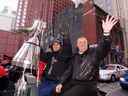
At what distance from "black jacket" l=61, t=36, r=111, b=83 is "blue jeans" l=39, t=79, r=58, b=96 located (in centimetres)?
62

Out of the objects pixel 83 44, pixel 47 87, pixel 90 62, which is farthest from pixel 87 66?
pixel 47 87

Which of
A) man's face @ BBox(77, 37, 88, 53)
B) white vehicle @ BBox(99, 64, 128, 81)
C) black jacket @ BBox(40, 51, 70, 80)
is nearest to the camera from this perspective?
man's face @ BBox(77, 37, 88, 53)

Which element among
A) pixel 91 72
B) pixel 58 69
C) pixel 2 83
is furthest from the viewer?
pixel 2 83

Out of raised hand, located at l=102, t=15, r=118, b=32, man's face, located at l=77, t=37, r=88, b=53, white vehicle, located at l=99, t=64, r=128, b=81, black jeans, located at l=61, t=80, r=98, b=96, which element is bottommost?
white vehicle, located at l=99, t=64, r=128, b=81

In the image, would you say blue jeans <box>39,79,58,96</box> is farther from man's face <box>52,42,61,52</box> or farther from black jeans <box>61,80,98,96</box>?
black jeans <box>61,80,98,96</box>

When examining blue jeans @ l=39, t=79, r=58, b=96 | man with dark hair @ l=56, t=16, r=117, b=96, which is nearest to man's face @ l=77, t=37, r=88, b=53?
man with dark hair @ l=56, t=16, r=117, b=96

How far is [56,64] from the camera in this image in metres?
3.96

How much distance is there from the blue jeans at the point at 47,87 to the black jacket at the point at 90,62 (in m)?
0.62

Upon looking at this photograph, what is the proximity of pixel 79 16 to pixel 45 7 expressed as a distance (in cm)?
235

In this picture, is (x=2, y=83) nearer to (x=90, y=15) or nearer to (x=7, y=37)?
(x=90, y=15)

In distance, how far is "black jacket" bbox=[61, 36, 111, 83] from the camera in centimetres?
321

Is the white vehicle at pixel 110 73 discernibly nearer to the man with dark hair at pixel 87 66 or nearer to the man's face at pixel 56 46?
the man's face at pixel 56 46

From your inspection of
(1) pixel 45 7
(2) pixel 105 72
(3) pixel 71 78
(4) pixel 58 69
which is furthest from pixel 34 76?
(1) pixel 45 7

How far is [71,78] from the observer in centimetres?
342
